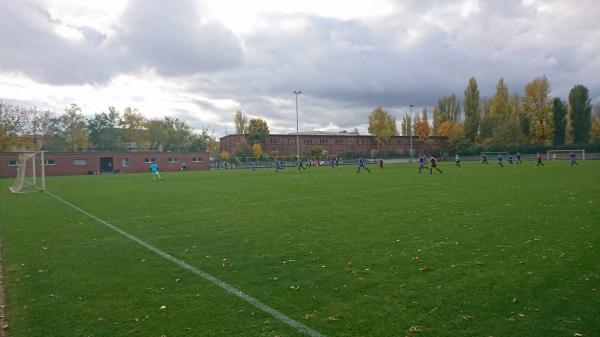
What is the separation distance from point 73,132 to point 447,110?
97657mm

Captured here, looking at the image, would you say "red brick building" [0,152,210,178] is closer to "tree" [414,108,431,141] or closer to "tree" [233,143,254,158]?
"tree" [233,143,254,158]

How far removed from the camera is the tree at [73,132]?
261ft

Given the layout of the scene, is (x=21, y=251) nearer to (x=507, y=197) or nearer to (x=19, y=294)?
(x=19, y=294)

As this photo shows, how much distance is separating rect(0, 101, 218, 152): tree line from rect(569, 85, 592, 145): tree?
8616 centimetres

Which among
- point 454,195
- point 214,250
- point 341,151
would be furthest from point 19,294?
point 341,151

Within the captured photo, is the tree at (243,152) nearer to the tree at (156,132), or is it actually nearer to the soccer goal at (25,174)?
the tree at (156,132)

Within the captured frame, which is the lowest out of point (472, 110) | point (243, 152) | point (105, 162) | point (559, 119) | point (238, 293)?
point (238, 293)

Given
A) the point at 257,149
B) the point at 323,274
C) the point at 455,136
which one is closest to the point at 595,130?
the point at 455,136

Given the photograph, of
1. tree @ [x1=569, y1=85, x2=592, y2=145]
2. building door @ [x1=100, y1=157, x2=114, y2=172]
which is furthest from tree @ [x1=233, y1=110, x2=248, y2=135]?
tree @ [x1=569, y1=85, x2=592, y2=145]

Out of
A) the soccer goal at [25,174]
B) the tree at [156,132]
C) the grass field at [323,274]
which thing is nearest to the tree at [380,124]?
the tree at [156,132]

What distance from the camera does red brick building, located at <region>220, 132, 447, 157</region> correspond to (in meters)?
99.2

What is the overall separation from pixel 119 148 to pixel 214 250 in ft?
296

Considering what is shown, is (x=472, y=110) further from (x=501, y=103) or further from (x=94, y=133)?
(x=94, y=133)

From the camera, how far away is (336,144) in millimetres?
106750
